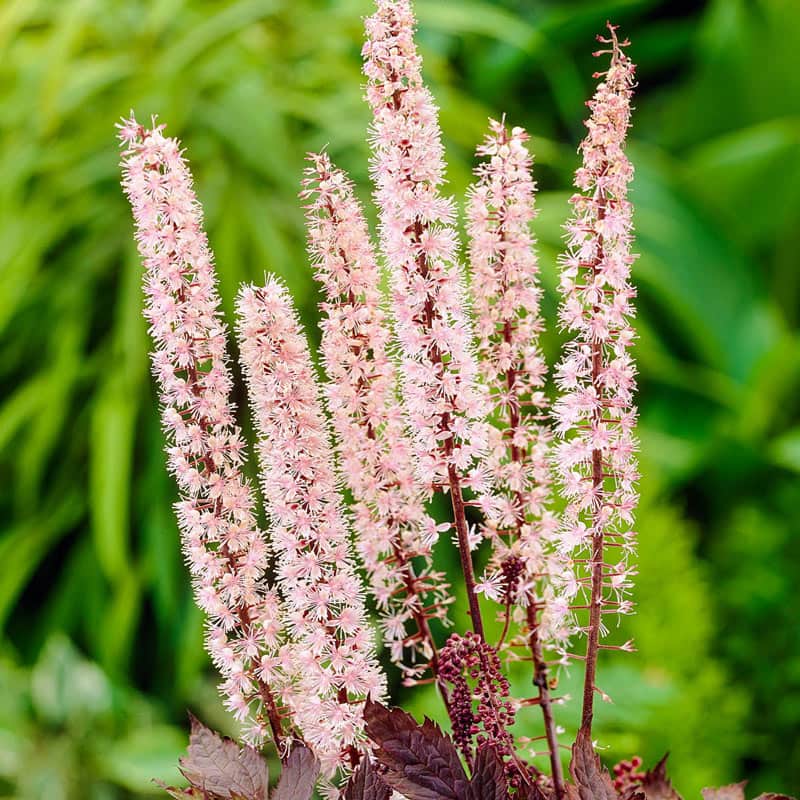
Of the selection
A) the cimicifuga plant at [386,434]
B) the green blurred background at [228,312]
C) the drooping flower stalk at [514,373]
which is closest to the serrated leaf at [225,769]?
the cimicifuga plant at [386,434]

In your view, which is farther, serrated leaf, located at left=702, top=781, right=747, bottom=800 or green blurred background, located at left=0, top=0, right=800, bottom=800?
green blurred background, located at left=0, top=0, right=800, bottom=800

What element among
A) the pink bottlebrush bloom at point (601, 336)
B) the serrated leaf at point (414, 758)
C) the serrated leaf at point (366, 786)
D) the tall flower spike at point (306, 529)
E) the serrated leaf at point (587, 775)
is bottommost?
the serrated leaf at point (366, 786)

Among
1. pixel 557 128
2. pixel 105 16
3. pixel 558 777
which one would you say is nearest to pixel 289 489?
pixel 558 777

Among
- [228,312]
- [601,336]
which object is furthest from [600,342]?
[228,312]

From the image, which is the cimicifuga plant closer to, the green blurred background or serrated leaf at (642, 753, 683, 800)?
serrated leaf at (642, 753, 683, 800)

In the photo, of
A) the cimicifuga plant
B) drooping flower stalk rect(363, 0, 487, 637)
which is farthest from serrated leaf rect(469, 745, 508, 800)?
drooping flower stalk rect(363, 0, 487, 637)

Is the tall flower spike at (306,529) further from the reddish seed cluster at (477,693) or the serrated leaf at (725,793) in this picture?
the serrated leaf at (725,793)
